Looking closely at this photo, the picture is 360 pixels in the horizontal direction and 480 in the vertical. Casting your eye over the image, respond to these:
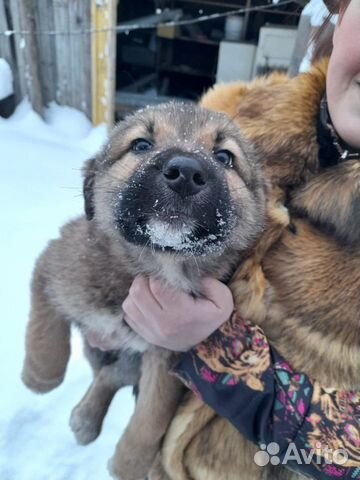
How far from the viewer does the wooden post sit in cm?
566

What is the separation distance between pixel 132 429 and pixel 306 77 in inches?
61.4

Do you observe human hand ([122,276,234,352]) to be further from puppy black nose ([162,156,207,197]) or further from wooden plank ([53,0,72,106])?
wooden plank ([53,0,72,106])

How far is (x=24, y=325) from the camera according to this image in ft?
10.2

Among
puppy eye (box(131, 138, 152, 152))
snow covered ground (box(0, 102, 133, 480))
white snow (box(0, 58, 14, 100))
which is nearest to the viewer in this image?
puppy eye (box(131, 138, 152, 152))

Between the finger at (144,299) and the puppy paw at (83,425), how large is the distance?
3.70 feet

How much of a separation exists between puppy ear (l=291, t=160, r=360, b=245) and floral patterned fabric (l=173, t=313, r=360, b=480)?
408 millimetres

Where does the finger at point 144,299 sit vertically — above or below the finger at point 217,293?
below

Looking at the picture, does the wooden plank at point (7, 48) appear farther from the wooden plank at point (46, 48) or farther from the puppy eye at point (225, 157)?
the puppy eye at point (225, 157)

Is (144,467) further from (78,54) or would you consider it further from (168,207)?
(78,54)

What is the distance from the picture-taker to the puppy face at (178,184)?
131 cm

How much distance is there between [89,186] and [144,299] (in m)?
0.59

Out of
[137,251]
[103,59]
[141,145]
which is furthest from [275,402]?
[103,59]

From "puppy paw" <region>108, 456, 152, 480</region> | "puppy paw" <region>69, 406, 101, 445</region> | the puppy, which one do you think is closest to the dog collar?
the puppy

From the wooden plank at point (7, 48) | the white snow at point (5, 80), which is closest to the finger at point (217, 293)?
the white snow at point (5, 80)
